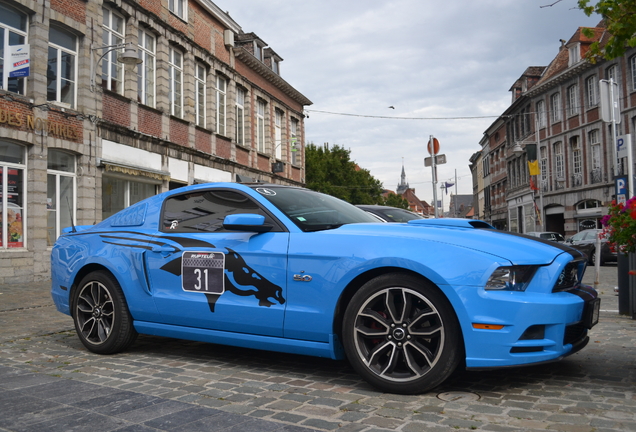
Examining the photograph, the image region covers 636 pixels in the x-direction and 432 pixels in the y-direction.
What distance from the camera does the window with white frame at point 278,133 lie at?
1344 inches

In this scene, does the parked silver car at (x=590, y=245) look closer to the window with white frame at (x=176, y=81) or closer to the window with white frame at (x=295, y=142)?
the window with white frame at (x=176, y=81)

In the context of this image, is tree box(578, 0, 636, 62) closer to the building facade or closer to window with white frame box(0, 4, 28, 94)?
window with white frame box(0, 4, 28, 94)

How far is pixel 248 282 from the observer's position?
4.30 m

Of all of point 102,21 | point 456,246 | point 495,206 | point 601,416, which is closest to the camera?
point 601,416

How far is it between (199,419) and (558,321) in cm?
219

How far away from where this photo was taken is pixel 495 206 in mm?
62844

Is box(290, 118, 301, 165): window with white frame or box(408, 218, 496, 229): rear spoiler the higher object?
box(290, 118, 301, 165): window with white frame

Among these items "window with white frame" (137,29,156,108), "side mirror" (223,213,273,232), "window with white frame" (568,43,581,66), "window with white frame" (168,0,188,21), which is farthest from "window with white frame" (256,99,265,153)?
"side mirror" (223,213,273,232)

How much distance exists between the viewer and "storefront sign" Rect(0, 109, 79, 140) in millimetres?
13891

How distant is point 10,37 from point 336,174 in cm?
4294

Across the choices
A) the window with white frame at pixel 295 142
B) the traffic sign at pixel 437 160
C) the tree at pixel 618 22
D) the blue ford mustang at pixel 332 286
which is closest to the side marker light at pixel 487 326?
the blue ford mustang at pixel 332 286

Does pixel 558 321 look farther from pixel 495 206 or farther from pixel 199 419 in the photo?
pixel 495 206

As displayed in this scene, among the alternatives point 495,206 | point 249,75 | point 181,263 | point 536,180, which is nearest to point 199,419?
point 181,263

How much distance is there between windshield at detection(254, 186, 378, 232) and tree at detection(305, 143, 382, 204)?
47721mm
